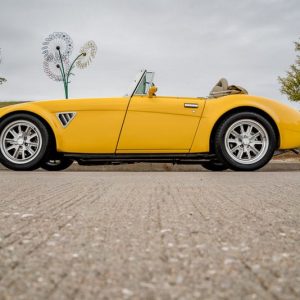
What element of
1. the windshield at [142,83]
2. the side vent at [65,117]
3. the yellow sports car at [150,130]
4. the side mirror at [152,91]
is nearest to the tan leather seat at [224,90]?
the yellow sports car at [150,130]

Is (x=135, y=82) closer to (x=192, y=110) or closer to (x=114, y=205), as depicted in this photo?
(x=192, y=110)

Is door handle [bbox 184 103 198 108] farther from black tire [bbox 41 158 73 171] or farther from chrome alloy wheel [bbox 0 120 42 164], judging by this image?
black tire [bbox 41 158 73 171]

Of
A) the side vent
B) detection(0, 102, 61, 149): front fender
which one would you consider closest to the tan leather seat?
the side vent

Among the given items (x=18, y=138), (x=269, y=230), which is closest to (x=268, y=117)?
(x=18, y=138)

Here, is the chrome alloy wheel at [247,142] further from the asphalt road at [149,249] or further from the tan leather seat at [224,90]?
the asphalt road at [149,249]

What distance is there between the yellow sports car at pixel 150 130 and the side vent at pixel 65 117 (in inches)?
0.5

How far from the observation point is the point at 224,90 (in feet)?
19.5

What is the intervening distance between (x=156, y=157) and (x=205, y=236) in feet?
12.6

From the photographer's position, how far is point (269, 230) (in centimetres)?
147

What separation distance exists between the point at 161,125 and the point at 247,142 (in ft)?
3.52

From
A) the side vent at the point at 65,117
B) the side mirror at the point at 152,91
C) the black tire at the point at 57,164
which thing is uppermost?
the side mirror at the point at 152,91

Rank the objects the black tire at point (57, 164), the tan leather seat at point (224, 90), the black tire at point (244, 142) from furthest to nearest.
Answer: the black tire at point (57, 164) < the tan leather seat at point (224, 90) < the black tire at point (244, 142)

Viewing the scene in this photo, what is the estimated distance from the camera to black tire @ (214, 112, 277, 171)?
16.7 feet

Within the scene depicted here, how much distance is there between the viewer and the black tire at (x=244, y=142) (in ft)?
16.7
